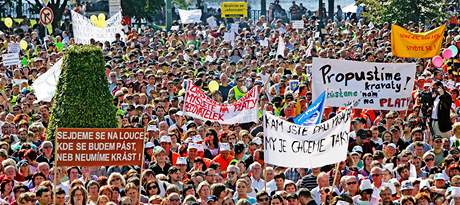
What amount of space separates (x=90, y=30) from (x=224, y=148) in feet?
47.9

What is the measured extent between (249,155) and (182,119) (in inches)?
117

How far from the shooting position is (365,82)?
21.6 metres

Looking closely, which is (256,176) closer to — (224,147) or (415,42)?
(224,147)

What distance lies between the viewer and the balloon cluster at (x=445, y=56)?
1147 inches

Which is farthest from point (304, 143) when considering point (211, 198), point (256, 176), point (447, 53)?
point (447, 53)

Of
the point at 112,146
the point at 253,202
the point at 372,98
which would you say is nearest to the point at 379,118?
the point at 372,98

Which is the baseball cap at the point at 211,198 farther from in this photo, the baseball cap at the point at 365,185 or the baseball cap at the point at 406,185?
the baseball cap at the point at 406,185

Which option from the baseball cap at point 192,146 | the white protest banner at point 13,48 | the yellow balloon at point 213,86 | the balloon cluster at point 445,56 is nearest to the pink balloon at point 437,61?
the balloon cluster at point 445,56

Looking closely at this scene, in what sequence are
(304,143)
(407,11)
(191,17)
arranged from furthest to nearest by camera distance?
(191,17) → (407,11) → (304,143)

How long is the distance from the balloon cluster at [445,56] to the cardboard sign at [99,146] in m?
15.1

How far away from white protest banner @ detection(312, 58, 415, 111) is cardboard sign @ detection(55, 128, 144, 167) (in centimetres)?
684

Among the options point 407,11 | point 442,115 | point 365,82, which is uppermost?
point 365,82

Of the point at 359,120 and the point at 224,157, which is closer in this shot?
the point at 224,157

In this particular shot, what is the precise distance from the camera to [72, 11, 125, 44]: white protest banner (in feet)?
106
